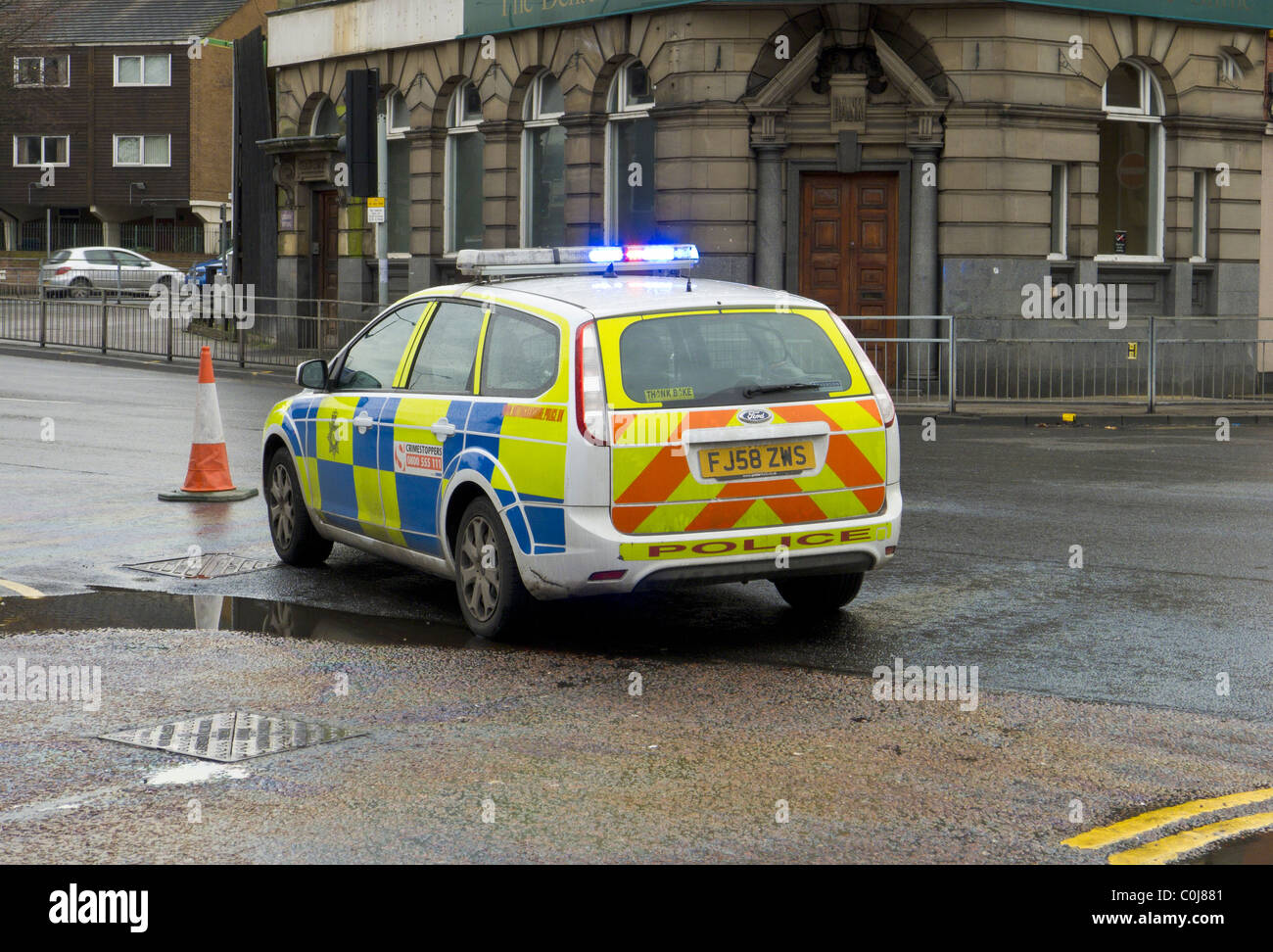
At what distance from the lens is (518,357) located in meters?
8.12

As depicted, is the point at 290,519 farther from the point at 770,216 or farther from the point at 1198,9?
the point at 1198,9

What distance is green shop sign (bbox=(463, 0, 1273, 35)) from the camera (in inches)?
953

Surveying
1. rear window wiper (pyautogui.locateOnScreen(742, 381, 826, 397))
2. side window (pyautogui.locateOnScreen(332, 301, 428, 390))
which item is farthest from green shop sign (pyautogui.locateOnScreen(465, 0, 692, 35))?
rear window wiper (pyautogui.locateOnScreen(742, 381, 826, 397))

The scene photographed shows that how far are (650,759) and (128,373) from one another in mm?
21741

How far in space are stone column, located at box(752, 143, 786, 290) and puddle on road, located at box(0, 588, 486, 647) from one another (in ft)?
52.1

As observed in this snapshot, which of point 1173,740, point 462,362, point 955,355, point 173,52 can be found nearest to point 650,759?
point 1173,740

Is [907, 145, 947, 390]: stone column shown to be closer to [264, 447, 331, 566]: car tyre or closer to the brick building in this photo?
[264, 447, 331, 566]: car tyre

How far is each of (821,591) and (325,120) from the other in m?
26.1

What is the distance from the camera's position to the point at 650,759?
5934 millimetres

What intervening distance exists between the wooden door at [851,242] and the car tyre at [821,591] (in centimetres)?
1570

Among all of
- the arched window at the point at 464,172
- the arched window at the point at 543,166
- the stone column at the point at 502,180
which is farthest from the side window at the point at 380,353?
the arched window at the point at 464,172

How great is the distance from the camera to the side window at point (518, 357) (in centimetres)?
787

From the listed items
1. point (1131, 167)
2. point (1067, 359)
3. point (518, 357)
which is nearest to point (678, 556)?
point (518, 357)

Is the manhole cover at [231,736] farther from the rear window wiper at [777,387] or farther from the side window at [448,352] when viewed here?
the rear window wiper at [777,387]
